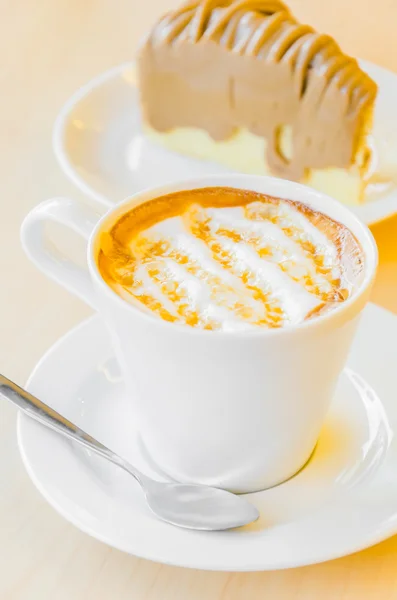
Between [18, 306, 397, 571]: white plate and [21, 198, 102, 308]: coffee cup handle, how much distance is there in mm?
85

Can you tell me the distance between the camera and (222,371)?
1.78 ft

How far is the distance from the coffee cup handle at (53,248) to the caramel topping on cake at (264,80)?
20.7 inches

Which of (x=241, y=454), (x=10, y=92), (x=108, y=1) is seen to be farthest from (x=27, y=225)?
(x=108, y=1)

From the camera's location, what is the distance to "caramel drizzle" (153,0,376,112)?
107 centimetres

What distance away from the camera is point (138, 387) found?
1.99 feet

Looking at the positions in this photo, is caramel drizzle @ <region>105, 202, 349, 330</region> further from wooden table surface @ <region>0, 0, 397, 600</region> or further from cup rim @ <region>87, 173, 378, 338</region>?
wooden table surface @ <region>0, 0, 397, 600</region>

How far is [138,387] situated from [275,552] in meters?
0.15

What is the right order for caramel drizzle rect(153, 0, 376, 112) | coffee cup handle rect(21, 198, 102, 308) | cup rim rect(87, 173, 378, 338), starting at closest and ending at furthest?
cup rim rect(87, 173, 378, 338), coffee cup handle rect(21, 198, 102, 308), caramel drizzle rect(153, 0, 376, 112)

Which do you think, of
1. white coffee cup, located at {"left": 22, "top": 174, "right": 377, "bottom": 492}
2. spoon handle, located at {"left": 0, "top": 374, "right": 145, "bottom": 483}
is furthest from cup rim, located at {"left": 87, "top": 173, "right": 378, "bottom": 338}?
spoon handle, located at {"left": 0, "top": 374, "right": 145, "bottom": 483}

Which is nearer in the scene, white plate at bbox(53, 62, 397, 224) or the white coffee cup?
the white coffee cup

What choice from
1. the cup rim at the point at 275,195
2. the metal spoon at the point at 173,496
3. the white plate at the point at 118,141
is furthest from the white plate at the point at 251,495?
the white plate at the point at 118,141

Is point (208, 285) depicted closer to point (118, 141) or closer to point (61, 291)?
point (61, 291)

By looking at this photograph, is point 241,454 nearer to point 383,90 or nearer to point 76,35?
point 383,90

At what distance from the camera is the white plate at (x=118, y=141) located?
1.13m
